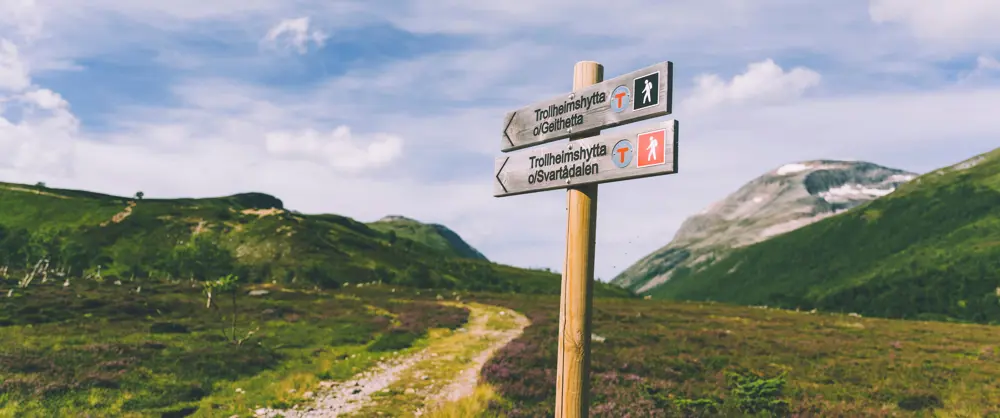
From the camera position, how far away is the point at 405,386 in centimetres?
1722

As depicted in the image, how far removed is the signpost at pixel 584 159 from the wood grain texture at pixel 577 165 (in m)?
0.01

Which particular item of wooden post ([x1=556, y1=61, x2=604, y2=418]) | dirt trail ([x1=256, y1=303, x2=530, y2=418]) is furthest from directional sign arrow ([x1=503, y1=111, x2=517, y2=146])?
dirt trail ([x1=256, y1=303, x2=530, y2=418])

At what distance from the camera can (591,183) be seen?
21.9 ft

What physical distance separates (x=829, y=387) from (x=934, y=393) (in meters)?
2.96

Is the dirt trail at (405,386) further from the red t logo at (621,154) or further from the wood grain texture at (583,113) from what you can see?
the red t logo at (621,154)

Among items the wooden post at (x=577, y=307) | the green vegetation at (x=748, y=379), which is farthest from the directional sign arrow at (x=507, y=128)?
the green vegetation at (x=748, y=379)

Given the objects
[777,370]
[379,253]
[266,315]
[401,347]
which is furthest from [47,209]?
[777,370]

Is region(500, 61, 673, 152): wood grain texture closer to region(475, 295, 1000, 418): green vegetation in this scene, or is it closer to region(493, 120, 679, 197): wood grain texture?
region(493, 120, 679, 197): wood grain texture

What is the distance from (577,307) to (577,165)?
1711 millimetres

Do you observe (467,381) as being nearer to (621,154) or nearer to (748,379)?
(748,379)

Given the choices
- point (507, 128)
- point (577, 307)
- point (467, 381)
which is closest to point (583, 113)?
point (507, 128)

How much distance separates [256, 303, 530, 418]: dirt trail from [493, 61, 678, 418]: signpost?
27.1 ft

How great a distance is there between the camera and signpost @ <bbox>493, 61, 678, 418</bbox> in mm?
5984

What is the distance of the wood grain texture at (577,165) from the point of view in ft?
18.9
